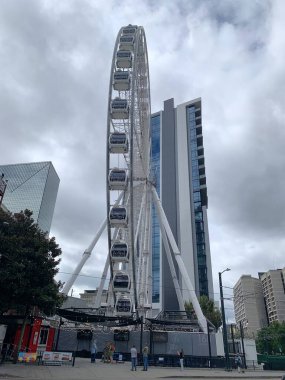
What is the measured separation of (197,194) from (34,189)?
84.7 meters

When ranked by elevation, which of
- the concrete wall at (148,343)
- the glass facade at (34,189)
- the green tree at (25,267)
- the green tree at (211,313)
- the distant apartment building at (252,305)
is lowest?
the concrete wall at (148,343)

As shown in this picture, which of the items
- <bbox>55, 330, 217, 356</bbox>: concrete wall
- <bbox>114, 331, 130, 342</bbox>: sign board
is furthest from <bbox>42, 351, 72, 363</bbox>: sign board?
<bbox>114, 331, 130, 342</bbox>: sign board

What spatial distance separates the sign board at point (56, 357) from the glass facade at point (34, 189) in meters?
125

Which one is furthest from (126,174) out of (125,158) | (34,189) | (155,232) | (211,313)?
(34,189)

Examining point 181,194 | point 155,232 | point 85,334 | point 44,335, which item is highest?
point 181,194

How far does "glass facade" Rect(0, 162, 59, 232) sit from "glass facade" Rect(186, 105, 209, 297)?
7242 cm

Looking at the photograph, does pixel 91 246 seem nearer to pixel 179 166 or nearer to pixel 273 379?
pixel 273 379

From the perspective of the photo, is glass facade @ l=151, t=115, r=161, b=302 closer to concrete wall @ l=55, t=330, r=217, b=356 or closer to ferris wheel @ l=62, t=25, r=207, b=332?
ferris wheel @ l=62, t=25, r=207, b=332

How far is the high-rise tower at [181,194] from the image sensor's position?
97.6 m

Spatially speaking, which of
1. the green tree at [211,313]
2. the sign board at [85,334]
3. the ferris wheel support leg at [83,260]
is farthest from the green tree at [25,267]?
the green tree at [211,313]

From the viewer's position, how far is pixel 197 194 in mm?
110875

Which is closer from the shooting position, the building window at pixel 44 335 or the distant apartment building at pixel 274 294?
the building window at pixel 44 335

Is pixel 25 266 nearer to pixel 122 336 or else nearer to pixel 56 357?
pixel 56 357

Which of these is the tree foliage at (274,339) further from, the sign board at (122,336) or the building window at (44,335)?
the building window at (44,335)
